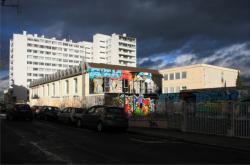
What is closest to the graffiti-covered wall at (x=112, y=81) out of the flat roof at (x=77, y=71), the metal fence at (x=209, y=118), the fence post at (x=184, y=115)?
the flat roof at (x=77, y=71)

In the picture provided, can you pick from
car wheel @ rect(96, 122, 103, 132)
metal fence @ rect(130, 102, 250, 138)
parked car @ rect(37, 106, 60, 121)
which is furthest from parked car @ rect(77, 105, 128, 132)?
parked car @ rect(37, 106, 60, 121)

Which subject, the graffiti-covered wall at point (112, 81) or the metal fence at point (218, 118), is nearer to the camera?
the metal fence at point (218, 118)

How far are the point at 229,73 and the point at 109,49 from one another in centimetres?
6270

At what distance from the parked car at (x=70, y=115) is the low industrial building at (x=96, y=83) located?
17.0 feet

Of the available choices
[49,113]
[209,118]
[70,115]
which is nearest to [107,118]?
[209,118]

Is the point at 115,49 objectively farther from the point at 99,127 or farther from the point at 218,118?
the point at 218,118

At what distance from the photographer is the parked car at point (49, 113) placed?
108 feet

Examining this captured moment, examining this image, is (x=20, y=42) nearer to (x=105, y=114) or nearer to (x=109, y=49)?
(x=109, y=49)

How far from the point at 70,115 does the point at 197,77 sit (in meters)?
59.9

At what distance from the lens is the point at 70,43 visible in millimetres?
152125

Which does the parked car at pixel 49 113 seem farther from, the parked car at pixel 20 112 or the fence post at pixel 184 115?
the fence post at pixel 184 115

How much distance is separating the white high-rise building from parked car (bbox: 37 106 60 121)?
317 feet

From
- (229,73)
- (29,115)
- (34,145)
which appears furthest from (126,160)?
(229,73)

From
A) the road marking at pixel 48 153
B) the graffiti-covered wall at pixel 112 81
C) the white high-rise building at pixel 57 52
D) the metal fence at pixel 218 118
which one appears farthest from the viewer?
the white high-rise building at pixel 57 52
